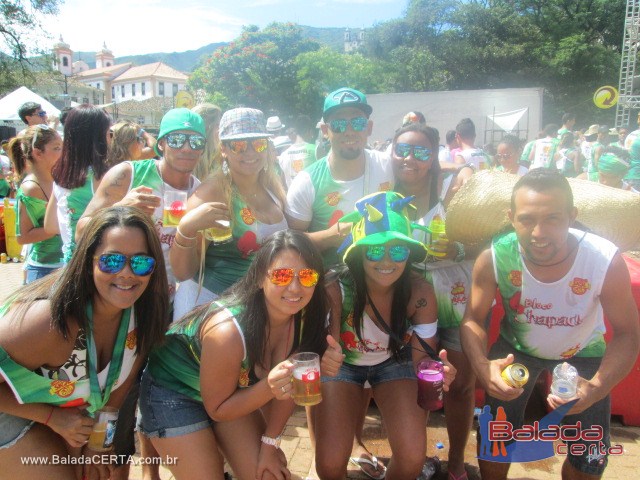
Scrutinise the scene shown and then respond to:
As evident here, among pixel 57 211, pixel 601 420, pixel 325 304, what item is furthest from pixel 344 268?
pixel 57 211

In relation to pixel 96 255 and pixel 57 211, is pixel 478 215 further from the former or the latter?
pixel 57 211

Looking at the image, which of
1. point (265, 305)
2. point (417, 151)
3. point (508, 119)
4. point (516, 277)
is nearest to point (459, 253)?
point (516, 277)

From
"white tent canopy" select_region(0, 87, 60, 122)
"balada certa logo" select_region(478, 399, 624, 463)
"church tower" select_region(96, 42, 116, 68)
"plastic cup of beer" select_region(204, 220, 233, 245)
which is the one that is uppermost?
"church tower" select_region(96, 42, 116, 68)

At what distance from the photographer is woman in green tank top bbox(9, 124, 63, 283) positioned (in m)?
4.02

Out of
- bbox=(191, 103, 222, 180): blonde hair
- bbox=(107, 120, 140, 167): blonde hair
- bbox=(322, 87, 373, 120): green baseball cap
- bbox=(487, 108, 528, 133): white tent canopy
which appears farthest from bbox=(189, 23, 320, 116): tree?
bbox=(322, 87, 373, 120): green baseball cap

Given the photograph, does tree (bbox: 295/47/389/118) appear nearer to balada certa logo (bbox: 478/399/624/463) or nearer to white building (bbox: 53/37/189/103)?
balada certa logo (bbox: 478/399/624/463)

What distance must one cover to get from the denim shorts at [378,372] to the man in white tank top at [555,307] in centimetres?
43

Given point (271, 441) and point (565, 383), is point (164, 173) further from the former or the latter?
point (565, 383)

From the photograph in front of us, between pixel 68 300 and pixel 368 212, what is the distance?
5.08 ft

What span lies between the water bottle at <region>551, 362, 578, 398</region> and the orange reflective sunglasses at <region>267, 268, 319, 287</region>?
1305 mm

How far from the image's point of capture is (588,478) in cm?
271

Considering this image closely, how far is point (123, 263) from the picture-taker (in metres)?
2.30

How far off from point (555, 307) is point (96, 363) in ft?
7.88

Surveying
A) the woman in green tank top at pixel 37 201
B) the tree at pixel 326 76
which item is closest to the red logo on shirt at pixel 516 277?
the woman in green tank top at pixel 37 201
